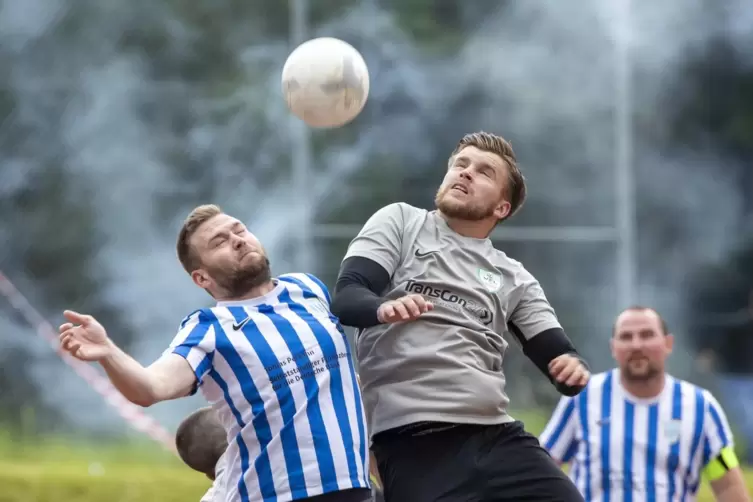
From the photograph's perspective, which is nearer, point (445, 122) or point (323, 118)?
Answer: point (323, 118)

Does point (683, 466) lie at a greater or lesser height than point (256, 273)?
lesser

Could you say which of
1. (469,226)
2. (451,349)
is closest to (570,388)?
(451,349)

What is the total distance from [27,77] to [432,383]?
23.5 ft

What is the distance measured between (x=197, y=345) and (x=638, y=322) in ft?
8.65

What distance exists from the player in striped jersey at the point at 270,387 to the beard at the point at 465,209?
1.61 feet

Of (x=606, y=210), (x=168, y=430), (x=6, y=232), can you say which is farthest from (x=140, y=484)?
(x=606, y=210)

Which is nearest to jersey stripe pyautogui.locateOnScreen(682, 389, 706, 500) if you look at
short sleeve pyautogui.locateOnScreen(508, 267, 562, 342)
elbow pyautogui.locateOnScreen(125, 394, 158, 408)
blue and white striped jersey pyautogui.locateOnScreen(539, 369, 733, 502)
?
blue and white striped jersey pyautogui.locateOnScreen(539, 369, 733, 502)

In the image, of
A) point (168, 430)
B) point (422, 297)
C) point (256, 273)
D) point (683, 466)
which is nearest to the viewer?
point (422, 297)

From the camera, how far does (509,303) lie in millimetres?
3621

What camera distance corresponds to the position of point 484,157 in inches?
144

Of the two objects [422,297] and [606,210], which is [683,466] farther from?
[606,210]

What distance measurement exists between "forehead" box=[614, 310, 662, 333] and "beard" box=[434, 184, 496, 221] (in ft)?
6.33

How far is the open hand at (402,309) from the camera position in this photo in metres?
3.12

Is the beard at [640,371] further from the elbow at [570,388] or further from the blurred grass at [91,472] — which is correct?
the blurred grass at [91,472]
